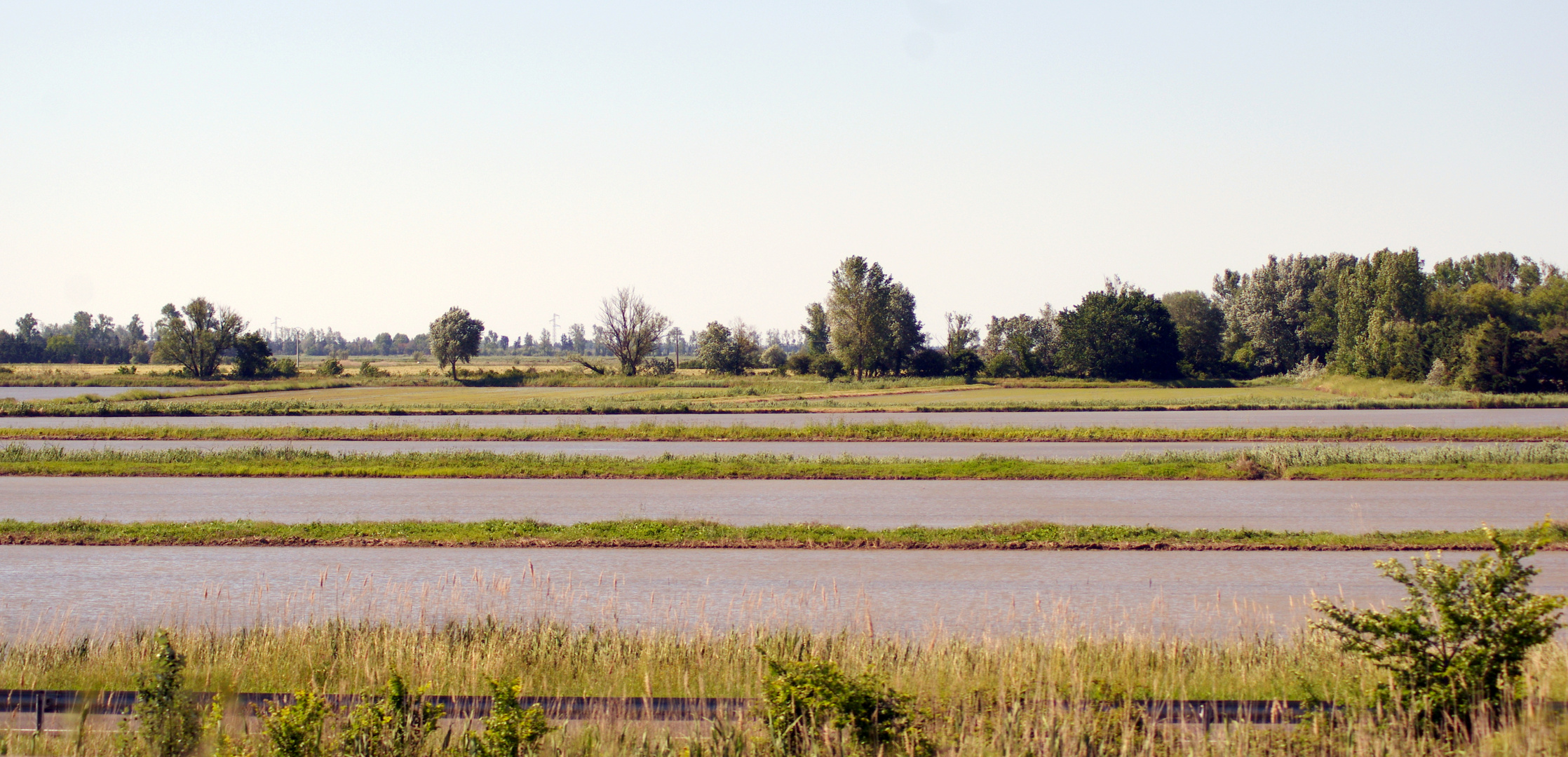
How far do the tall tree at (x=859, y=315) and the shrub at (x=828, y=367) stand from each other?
973 millimetres

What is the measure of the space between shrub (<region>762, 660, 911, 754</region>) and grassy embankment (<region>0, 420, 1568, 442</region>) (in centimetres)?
2918

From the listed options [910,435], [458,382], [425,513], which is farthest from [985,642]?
[458,382]

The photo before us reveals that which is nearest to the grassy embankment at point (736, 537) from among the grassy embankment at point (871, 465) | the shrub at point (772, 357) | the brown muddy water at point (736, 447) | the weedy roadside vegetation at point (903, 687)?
the weedy roadside vegetation at point (903, 687)

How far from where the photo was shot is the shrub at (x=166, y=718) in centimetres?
660

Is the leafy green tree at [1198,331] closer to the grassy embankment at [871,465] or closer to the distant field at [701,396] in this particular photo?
the distant field at [701,396]

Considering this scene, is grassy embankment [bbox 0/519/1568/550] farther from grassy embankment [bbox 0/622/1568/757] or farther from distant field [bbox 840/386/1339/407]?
distant field [bbox 840/386/1339/407]

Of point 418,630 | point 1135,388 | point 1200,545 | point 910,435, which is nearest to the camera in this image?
point 418,630

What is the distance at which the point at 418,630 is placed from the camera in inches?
424

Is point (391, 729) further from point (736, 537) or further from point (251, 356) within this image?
point (251, 356)

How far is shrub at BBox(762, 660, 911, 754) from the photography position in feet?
22.7

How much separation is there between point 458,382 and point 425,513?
242ft

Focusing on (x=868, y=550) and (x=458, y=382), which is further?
(x=458, y=382)

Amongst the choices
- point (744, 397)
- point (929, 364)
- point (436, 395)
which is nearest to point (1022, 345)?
point (929, 364)

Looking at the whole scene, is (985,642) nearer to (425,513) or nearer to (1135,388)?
(425,513)
